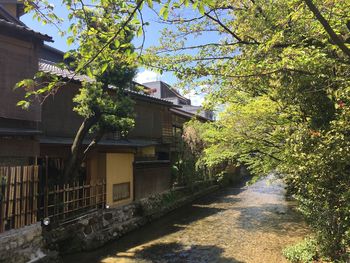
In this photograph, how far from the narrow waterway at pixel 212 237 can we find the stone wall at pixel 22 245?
1.40m

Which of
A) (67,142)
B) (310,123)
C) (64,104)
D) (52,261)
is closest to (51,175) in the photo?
(67,142)

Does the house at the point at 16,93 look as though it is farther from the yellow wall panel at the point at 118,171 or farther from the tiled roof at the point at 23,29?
the yellow wall panel at the point at 118,171

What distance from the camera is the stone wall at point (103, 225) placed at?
1191 centimetres

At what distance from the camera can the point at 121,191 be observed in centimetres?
1772

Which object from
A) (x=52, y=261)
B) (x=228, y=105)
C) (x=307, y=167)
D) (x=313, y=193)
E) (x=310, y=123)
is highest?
(x=228, y=105)

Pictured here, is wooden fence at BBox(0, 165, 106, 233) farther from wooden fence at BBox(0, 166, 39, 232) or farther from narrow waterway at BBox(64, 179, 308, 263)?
narrow waterway at BBox(64, 179, 308, 263)

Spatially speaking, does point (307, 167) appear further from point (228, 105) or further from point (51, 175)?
point (51, 175)

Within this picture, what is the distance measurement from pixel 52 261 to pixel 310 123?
859 centimetres

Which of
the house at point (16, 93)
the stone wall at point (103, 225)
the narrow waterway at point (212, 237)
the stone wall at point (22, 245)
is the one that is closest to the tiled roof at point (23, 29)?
the house at point (16, 93)

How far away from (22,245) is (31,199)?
146 cm

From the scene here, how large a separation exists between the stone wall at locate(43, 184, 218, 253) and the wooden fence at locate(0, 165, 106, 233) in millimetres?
509

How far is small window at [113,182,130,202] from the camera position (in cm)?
1719

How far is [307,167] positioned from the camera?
7406 millimetres

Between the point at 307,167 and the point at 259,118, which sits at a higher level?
the point at 259,118
